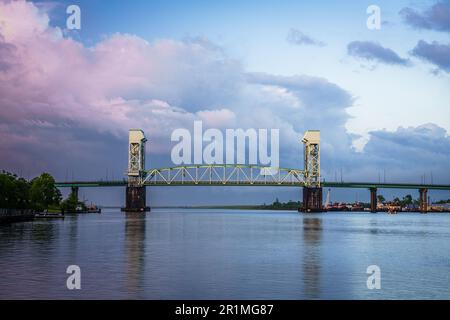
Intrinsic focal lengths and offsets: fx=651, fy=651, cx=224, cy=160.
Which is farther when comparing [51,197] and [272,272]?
[51,197]

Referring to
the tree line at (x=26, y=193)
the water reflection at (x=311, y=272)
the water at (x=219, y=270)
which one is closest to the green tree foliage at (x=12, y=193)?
the tree line at (x=26, y=193)

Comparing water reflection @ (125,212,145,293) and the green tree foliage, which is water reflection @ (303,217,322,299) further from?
the green tree foliage

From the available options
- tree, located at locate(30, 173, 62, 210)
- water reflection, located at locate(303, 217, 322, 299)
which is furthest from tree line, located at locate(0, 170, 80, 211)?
water reflection, located at locate(303, 217, 322, 299)

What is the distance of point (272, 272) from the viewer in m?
39.6

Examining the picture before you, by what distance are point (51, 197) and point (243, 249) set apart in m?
113

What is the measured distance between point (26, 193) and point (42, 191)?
83.4 ft

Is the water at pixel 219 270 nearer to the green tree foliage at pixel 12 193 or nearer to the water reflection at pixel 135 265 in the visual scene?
the water reflection at pixel 135 265

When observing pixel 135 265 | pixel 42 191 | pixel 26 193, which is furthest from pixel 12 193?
pixel 135 265

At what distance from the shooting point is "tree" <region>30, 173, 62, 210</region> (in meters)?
151

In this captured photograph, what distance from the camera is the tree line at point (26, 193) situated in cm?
11494

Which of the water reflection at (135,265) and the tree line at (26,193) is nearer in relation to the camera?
the water reflection at (135,265)

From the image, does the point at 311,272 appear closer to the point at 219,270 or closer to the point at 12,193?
the point at 219,270
